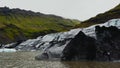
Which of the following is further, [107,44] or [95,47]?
[107,44]

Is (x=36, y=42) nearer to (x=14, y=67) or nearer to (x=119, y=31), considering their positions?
(x=119, y=31)

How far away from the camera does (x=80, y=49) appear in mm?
57125

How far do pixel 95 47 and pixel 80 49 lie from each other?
2.72 m

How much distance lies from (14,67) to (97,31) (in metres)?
20.5

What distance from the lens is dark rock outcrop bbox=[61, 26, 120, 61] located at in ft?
185

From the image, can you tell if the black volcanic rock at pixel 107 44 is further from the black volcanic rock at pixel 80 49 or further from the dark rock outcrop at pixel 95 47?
the black volcanic rock at pixel 80 49

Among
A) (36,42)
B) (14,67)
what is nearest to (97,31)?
(14,67)

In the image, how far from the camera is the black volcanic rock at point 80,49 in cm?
5697

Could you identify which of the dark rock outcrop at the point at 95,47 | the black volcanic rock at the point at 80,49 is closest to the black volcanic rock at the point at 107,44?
the dark rock outcrop at the point at 95,47

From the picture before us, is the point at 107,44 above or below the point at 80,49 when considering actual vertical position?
above

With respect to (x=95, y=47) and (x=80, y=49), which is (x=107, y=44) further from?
(x=80, y=49)

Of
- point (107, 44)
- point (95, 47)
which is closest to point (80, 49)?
point (95, 47)

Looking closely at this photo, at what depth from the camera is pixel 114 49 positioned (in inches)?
2244

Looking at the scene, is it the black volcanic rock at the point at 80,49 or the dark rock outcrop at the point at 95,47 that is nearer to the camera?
the dark rock outcrop at the point at 95,47
